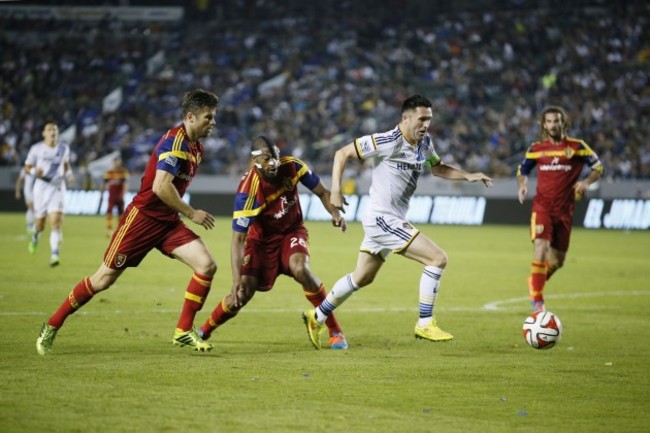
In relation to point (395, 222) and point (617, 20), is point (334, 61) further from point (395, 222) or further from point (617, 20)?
point (395, 222)

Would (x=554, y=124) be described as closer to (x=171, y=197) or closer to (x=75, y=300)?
(x=171, y=197)

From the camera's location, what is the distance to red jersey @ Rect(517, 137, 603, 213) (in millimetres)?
13179

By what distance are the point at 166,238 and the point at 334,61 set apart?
3639cm

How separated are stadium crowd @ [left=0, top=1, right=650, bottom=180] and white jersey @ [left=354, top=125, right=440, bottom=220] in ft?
89.4

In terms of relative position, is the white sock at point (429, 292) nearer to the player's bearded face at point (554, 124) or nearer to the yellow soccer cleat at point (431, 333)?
the yellow soccer cleat at point (431, 333)

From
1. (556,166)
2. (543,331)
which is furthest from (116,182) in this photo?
(543,331)

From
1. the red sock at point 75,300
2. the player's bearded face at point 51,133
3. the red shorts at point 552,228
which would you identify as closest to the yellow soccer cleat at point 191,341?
the red sock at point 75,300

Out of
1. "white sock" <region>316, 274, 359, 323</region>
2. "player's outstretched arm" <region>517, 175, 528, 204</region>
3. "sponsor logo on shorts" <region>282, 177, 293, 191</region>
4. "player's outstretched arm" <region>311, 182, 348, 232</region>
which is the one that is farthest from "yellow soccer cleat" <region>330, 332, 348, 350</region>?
"player's outstretched arm" <region>517, 175, 528, 204</region>

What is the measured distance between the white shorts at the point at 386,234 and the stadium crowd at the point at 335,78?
2746 cm

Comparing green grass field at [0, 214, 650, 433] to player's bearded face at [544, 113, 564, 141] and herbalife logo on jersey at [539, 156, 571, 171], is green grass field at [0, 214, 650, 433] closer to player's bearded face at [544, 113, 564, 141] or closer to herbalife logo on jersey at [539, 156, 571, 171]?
herbalife logo on jersey at [539, 156, 571, 171]

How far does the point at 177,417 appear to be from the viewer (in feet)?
21.2

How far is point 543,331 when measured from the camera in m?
9.41

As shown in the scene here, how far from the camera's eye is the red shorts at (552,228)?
13125mm

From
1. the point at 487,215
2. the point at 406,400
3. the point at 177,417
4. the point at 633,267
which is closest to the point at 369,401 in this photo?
the point at 406,400
